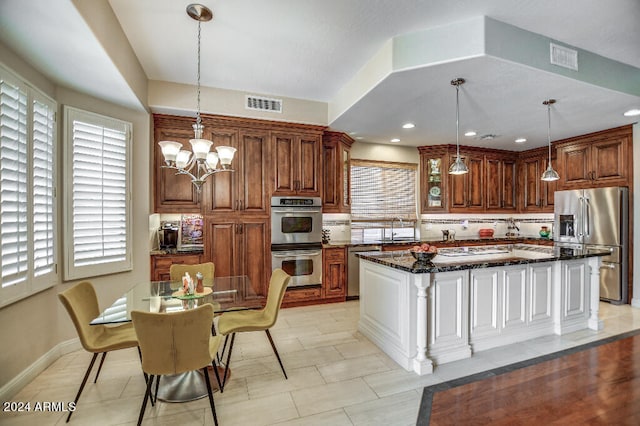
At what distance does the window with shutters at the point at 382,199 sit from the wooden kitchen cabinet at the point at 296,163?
1.10 metres

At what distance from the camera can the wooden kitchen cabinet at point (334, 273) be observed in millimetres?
4660

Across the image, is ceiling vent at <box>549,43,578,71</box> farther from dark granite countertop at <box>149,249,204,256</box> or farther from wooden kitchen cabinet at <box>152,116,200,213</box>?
dark granite countertop at <box>149,249,204,256</box>

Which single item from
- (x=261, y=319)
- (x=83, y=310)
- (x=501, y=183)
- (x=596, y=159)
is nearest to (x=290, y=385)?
(x=261, y=319)

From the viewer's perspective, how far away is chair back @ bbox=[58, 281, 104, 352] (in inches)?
78.5

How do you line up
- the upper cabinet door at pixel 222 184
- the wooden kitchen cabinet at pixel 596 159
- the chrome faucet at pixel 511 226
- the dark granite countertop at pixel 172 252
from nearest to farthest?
the dark granite countertop at pixel 172 252, the upper cabinet door at pixel 222 184, the wooden kitchen cabinet at pixel 596 159, the chrome faucet at pixel 511 226

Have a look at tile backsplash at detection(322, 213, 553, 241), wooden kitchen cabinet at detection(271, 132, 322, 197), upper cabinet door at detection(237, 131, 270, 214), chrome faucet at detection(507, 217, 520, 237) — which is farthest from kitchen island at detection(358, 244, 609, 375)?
chrome faucet at detection(507, 217, 520, 237)

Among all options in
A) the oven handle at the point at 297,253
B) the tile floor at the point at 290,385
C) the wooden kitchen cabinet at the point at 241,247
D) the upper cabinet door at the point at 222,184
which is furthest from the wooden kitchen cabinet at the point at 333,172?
the tile floor at the point at 290,385

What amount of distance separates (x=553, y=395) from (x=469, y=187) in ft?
14.6

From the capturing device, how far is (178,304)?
2.30m

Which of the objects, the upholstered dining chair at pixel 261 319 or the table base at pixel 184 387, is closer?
the table base at pixel 184 387

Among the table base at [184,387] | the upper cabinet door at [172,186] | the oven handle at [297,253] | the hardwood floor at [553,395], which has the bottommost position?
the table base at [184,387]

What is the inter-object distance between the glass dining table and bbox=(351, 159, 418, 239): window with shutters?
331 cm

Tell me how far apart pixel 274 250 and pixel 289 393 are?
228 centimetres

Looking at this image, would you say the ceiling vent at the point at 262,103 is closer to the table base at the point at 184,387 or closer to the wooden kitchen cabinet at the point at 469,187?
the table base at the point at 184,387
